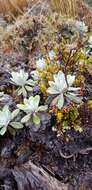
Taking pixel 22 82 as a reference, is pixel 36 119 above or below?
below

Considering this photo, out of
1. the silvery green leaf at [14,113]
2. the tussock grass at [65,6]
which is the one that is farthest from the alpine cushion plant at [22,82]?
the tussock grass at [65,6]

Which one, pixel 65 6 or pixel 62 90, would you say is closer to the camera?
pixel 62 90

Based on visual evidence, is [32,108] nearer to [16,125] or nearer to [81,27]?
[16,125]

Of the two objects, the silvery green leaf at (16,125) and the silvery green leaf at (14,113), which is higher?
the silvery green leaf at (14,113)

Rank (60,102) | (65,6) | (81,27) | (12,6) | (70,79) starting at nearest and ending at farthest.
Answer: (60,102) < (70,79) < (81,27) < (65,6) < (12,6)

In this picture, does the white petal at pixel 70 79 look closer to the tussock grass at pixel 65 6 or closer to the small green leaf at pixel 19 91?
the small green leaf at pixel 19 91

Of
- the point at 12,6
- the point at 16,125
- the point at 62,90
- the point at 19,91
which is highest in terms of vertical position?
the point at 12,6

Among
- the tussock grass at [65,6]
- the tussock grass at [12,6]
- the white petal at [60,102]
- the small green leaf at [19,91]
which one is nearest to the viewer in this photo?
the white petal at [60,102]

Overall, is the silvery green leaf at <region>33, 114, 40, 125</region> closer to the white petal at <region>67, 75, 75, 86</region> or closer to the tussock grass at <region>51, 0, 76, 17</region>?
the white petal at <region>67, 75, 75, 86</region>

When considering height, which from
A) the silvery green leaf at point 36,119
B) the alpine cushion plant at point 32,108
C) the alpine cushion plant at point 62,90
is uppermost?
the alpine cushion plant at point 62,90

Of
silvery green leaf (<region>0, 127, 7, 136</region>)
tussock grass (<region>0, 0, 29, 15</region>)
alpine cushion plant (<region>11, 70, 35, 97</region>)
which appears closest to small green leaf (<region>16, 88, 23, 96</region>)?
alpine cushion plant (<region>11, 70, 35, 97</region>)

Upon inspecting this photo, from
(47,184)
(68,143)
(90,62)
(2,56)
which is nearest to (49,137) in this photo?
(68,143)

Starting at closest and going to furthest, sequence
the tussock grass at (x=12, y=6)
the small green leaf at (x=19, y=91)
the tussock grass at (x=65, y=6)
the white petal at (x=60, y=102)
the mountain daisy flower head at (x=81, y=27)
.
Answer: the white petal at (x=60, y=102), the small green leaf at (x=19, y=91), the mountain daisy flower head at (x=81, y=27), the tussock grass at (x=65, y=6), the tussock grass at (x=12, y=6)

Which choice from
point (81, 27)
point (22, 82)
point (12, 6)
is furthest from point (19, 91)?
point (12, 6)
